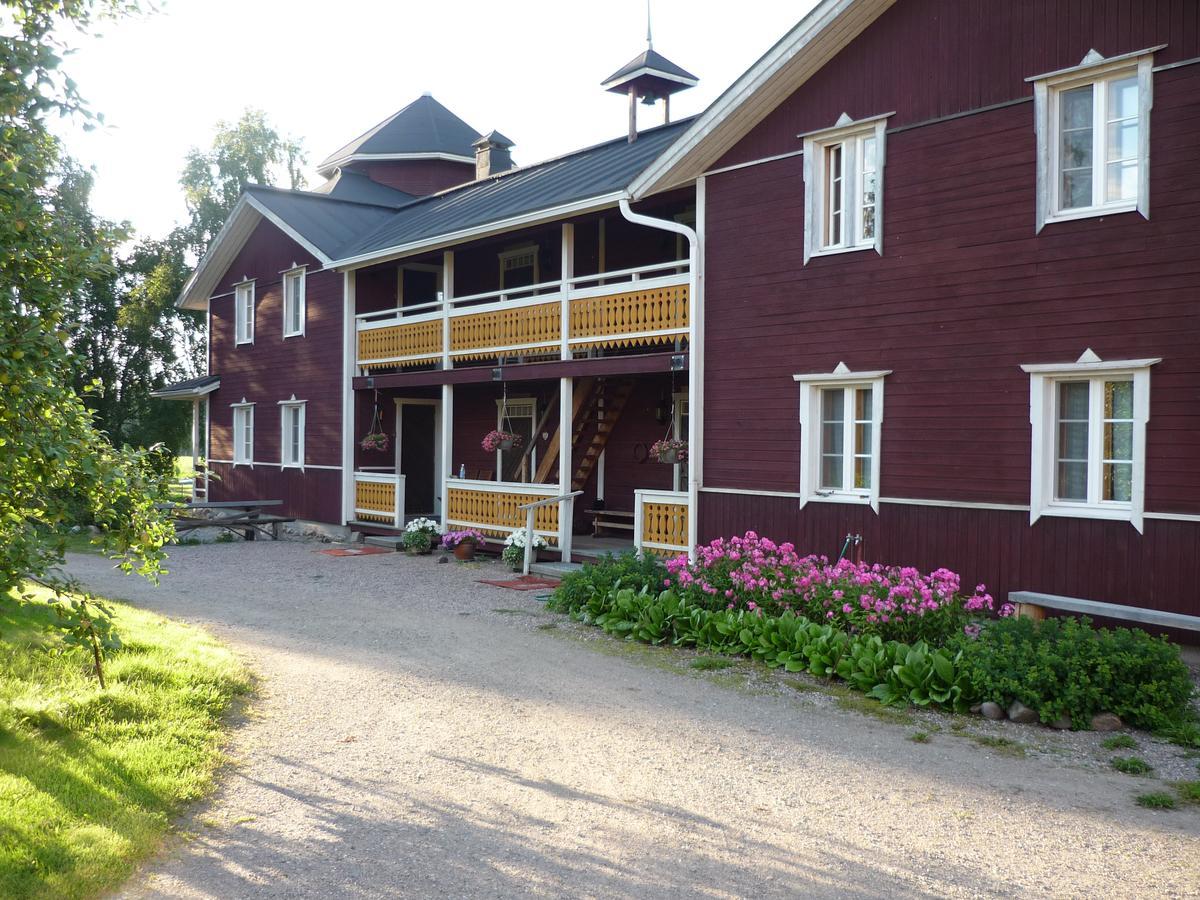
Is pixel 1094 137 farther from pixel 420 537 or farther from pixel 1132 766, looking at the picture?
pixel 420 537

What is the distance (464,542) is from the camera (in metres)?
17.2

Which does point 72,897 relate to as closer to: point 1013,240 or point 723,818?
point 723,818

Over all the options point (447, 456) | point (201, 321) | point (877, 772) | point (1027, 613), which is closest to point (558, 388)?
point (447, 456)

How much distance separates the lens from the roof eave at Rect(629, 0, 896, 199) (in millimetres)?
11875

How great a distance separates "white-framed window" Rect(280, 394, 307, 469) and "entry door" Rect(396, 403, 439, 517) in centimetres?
241

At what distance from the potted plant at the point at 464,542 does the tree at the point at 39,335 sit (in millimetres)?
11117

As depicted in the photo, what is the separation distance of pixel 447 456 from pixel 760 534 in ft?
23.2

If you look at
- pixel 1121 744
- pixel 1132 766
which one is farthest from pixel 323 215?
pixel 1132 766

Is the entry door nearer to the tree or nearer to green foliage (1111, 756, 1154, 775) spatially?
the tree

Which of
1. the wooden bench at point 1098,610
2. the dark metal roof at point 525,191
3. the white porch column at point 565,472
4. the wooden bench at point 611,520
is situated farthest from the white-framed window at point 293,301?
the wooden bench at point 1098,610

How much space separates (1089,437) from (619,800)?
6662 millimetres

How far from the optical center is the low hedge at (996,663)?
290 inches

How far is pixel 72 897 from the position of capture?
4.42m

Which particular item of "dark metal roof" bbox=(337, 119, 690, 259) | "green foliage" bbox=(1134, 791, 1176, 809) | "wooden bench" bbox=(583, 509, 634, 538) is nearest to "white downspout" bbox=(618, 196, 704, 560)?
"dark metal roof" bbox=(337, 119, 690, 259)
